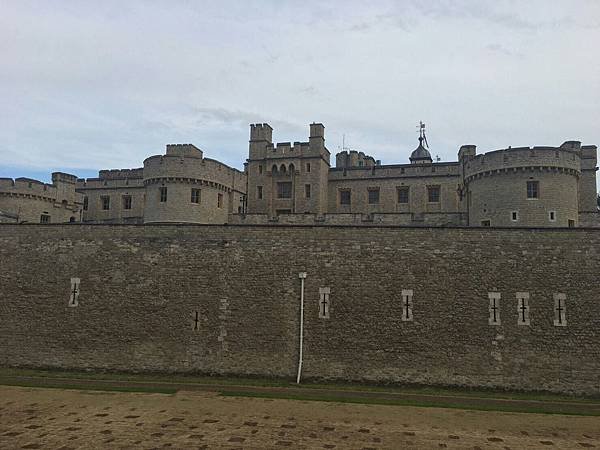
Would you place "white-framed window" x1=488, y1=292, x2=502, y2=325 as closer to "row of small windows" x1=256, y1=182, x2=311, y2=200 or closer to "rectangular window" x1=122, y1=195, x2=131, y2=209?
"row of small windows" x1=256, y1=182, x2=311, y2=200

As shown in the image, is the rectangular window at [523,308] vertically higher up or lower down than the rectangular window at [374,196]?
lower down

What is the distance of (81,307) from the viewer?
2597cm

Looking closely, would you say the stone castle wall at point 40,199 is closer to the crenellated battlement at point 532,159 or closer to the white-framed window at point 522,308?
the crenellated battlement at point 532,159

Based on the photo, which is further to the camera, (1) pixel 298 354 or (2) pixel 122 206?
(2) pixel 122 206

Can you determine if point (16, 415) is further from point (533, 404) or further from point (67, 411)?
point (533, 404)

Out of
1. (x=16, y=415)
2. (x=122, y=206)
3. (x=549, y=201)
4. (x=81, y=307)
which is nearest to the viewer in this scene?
(x=16, y=415)

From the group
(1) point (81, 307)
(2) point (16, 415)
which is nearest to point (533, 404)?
(2) point (16, 415)

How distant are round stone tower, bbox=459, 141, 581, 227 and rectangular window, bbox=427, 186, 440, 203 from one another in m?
9.39

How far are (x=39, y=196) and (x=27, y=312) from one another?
22.8m

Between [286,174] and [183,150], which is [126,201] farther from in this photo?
[286,174]

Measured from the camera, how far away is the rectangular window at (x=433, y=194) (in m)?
43.4

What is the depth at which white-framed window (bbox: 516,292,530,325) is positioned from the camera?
2264cm

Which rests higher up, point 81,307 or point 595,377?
point 81,307

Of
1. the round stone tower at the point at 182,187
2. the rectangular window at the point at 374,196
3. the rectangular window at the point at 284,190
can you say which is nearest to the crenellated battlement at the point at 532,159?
the rectangular window at the point at 374,196
